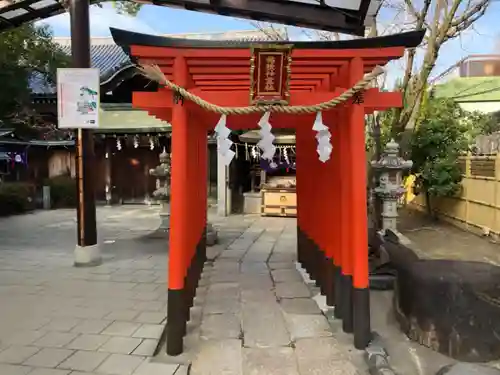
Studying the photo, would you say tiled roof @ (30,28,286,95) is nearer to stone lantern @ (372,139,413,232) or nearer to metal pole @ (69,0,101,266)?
metal pole @ (69,0,101,266)

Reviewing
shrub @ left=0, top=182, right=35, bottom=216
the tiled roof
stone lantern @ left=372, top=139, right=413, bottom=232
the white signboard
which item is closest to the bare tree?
stone lantern @ left=372, top=139, right=413, bottom=232

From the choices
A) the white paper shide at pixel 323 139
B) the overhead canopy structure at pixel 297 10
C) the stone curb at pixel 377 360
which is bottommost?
the stone curb at pixel 377 360

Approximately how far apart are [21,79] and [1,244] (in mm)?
4688

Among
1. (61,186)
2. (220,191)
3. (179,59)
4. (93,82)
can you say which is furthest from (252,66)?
(61,186)

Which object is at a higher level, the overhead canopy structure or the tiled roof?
the tiled roof

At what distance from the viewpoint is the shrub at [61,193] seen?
1886cm

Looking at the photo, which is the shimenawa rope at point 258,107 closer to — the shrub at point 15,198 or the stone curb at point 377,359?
the stone curb at point 377,359

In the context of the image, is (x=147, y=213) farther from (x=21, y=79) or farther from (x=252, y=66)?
(x=252, y=66)

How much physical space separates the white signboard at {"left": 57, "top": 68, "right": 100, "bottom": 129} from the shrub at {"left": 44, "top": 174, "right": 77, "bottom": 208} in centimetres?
1216

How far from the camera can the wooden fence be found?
7945 millimetres

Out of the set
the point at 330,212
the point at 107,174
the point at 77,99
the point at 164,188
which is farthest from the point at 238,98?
the point at 107,174

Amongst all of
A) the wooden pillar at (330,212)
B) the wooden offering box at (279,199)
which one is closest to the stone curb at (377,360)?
the wooden pillar at (330,212)

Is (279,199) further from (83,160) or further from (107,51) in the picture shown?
(107,51)

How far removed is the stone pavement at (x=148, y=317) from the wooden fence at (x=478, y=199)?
12.3 feet
